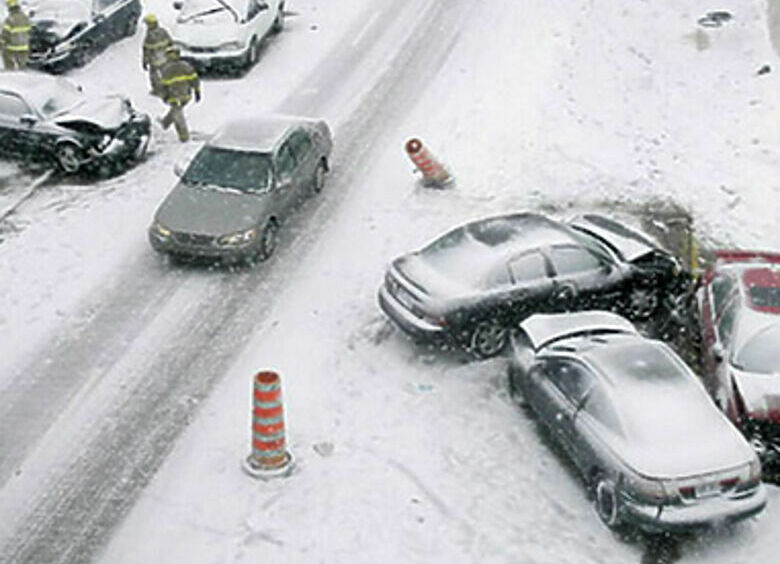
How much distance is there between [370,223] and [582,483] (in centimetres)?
687

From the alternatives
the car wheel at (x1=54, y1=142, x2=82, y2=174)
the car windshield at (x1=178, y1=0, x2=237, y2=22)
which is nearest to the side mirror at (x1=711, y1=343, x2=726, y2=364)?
the car wheel at (x1=54, y1=142, x2=82, y2=174)

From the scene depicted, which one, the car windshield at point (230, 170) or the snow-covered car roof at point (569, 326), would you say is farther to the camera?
→ the car windshield at point (230, 170)

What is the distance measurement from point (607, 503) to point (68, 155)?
11.7 m

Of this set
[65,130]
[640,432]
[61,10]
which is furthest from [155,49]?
[640,432]

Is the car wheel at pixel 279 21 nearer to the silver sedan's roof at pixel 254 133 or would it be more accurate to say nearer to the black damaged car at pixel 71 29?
the black damaged car at pixel 71 29

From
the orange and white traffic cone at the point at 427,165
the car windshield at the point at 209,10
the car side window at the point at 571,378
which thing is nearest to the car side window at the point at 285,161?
the orange and white traffic cone at the point at 427,165

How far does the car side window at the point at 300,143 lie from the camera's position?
60.5ft

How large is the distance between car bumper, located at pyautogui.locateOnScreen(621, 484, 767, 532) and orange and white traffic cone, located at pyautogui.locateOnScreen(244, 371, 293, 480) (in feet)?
11.7

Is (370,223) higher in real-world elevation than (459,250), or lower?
lower

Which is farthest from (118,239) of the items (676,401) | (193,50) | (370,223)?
(676,401)

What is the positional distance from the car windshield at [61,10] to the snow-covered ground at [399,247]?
1.09 meters

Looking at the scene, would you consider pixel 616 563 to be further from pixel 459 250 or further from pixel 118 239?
pixel 118 239

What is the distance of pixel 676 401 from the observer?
1241 cm

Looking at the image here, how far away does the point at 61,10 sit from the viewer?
24859 mm
